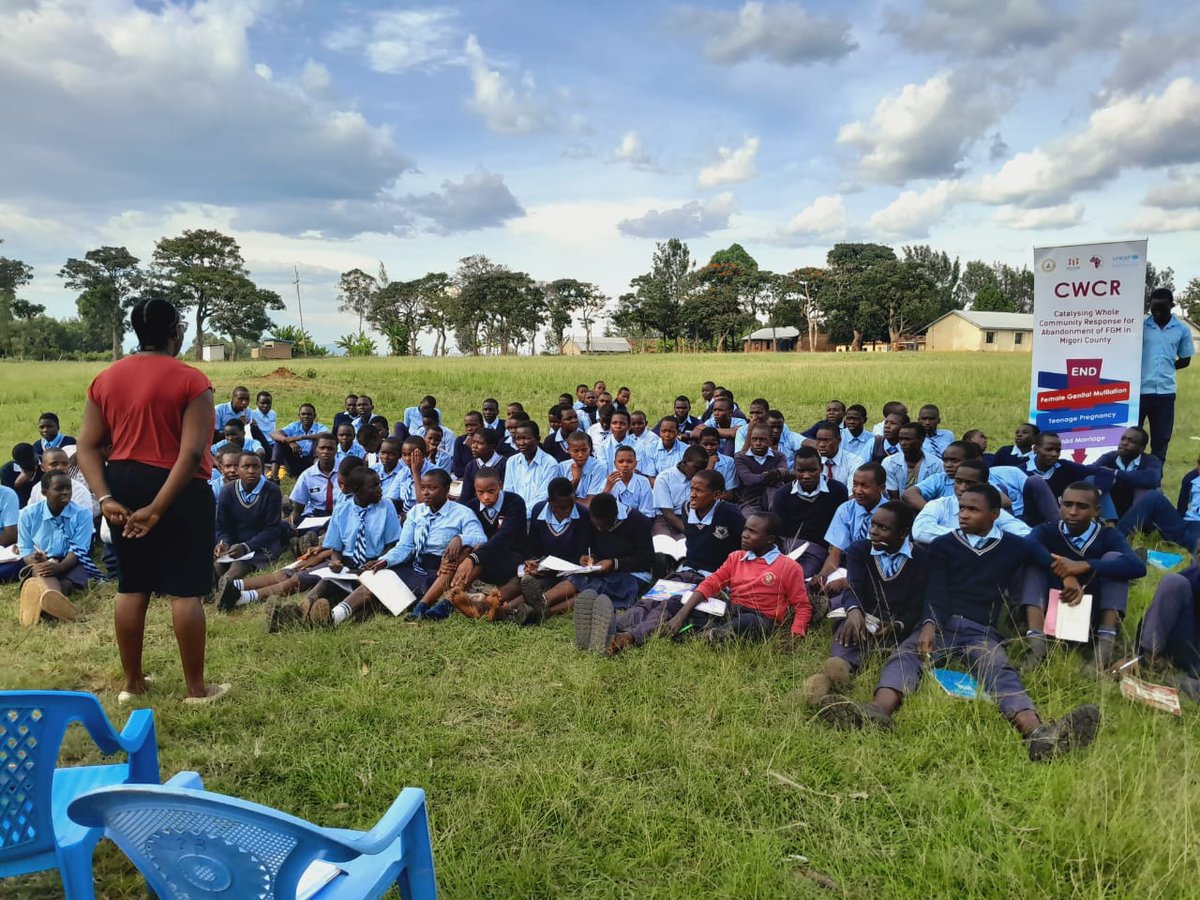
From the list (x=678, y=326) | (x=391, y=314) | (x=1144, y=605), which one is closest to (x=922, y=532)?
(x=1144, y=605)

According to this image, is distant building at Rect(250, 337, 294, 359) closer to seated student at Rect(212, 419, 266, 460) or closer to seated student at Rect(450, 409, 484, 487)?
seated student at Rect(212, 419, 266, 460)

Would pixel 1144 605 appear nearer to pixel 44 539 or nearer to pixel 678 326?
pixel 44 539

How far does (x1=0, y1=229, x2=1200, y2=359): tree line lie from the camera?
150 ft

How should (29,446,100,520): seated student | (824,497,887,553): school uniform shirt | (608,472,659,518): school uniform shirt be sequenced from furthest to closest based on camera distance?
(608,472,659,518): school uniform shirt < (29,446,100,520): seated student < (824,497,887,553): school uniform shirt

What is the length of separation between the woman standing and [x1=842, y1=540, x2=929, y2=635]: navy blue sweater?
3.73m

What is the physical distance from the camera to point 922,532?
17.5ft

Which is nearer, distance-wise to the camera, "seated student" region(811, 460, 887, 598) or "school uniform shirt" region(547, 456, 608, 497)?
"seated student" region(811, 460, 887, 598)

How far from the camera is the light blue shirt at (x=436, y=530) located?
20.9ft

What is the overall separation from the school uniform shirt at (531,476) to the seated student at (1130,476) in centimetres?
514

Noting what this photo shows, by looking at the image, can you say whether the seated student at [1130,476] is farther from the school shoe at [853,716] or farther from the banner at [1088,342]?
the school shoe at [853,716]

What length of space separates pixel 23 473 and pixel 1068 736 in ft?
32.5

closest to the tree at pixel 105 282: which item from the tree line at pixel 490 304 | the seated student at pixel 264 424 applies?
the tree line at pixel 490 304

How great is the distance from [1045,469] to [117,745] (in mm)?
7443

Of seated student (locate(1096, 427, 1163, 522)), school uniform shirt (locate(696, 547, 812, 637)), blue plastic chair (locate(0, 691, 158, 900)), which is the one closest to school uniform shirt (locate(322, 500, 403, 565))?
school uniform shirt (locate(696, 547, 812, 637))
